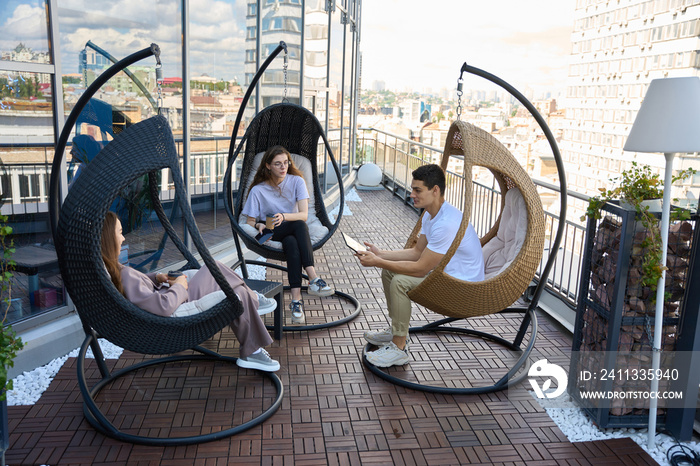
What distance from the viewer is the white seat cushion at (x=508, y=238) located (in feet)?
10.9

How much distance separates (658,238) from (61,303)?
11.3 ft

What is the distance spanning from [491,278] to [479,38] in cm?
7042

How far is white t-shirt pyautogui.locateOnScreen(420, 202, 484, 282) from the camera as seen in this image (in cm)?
325

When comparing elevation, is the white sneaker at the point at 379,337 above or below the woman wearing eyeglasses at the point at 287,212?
below

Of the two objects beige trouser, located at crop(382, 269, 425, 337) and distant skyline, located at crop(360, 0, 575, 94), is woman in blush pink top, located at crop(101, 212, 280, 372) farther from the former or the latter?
distant skyline, located at crop(360, 0, 575, 94)

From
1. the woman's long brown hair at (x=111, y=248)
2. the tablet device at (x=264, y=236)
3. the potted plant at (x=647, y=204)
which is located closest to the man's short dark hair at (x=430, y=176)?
the potted plant at (x=647, y=204)

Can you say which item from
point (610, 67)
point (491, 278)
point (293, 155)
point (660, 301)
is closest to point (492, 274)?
point (491, 278)

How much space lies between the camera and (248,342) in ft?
10.0

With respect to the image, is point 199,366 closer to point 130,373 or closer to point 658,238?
point 130,373

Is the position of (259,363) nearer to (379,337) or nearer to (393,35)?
(379,337)

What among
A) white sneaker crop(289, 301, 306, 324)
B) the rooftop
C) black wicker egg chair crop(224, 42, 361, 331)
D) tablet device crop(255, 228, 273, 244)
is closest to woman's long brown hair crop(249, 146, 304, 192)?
black wicker egg chair crop(224, 42, 361, 331)

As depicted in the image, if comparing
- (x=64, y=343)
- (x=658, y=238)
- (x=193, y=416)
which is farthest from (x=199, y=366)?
(x=658, y=238)

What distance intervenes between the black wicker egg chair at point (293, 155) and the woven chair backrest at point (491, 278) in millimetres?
1221

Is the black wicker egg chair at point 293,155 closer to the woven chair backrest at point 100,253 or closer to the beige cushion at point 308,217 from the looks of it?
the beige cushion at point 308,217
